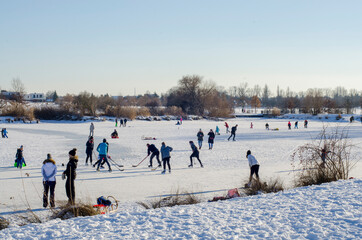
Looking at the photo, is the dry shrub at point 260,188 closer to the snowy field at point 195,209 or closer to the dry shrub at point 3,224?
the snowy field at point 195,209

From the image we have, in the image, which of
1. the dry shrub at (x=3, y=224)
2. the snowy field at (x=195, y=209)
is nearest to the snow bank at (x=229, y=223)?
the snowy field at (x=195, y=209)

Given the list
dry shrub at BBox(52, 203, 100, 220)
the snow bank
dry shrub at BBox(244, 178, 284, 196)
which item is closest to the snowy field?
the snow bank

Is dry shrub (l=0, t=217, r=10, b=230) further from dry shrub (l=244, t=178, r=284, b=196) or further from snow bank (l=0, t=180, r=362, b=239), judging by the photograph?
dry shrub (l=244, t=178, r=284, b=196)

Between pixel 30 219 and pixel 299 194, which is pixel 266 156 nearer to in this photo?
pixel 299 194

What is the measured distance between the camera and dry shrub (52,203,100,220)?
6.71m

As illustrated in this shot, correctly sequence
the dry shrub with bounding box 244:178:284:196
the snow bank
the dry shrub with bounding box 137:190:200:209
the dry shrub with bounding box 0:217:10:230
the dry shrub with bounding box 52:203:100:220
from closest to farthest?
the snow bank < the dry shrub with bounding box 0:217:10:230 < the dry shrub with bounding box 52:203:100:220 < the dry shrub with bounding box 137:190:200:209 < the dry shrub with bounding box 244:178:284:196

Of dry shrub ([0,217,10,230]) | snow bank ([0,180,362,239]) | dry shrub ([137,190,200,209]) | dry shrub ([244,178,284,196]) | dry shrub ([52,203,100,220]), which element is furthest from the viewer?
dry shrub ([244,178,284,196])

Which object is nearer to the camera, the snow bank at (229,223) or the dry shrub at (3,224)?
the snow bank at (229,223)

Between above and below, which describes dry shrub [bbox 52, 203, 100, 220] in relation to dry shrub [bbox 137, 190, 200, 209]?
above

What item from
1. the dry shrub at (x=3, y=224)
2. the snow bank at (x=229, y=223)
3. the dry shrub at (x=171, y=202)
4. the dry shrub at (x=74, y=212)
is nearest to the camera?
the snow bank at (x=229, y=223)

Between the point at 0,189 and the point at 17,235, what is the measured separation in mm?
5038

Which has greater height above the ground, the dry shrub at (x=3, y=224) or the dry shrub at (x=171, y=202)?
the dry shrub at (x=3, y=224)

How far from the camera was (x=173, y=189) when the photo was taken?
9.86m

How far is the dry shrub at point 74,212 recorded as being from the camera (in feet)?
22.0
